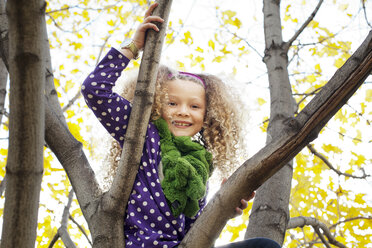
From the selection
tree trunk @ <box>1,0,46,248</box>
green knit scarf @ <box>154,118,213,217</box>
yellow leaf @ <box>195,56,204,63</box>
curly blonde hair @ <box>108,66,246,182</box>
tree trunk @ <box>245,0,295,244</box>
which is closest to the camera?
tree trunk @ <box>1,0,46,248</box>

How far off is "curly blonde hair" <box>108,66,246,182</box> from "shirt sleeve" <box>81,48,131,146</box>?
0.39 meters

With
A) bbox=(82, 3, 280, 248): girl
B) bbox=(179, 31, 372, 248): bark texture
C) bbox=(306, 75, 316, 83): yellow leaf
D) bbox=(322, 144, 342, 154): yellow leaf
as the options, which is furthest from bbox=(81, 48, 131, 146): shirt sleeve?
bbox=(306, 75, 316, 83): yellow leaf

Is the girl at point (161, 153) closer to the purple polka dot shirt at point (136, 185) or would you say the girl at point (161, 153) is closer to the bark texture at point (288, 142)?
the purple polka dot shirt at point (136, 185)

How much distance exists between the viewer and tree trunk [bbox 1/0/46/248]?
81 cm

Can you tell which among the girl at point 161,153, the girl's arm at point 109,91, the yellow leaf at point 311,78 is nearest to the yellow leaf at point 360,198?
the yellow leaf at point 311,78

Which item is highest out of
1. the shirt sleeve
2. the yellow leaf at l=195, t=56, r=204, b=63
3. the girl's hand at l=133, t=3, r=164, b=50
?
the yellow leaf at l=195, t=56, r=204, b=63

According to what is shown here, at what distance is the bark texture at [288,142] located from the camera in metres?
1.11

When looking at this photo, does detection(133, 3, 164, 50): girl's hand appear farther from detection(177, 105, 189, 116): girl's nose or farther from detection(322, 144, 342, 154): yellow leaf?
detection(322, 144, 342, 154): yellow leaf

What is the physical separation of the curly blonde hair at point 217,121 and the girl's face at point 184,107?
0.05 meters

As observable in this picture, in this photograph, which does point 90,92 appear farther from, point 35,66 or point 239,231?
point 239,231

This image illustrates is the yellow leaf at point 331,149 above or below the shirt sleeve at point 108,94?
above

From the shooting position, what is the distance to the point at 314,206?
434cm

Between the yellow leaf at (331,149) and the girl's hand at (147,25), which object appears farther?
the yellow leaf at (331,149)

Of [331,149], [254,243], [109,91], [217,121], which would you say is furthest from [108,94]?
[331,149]
